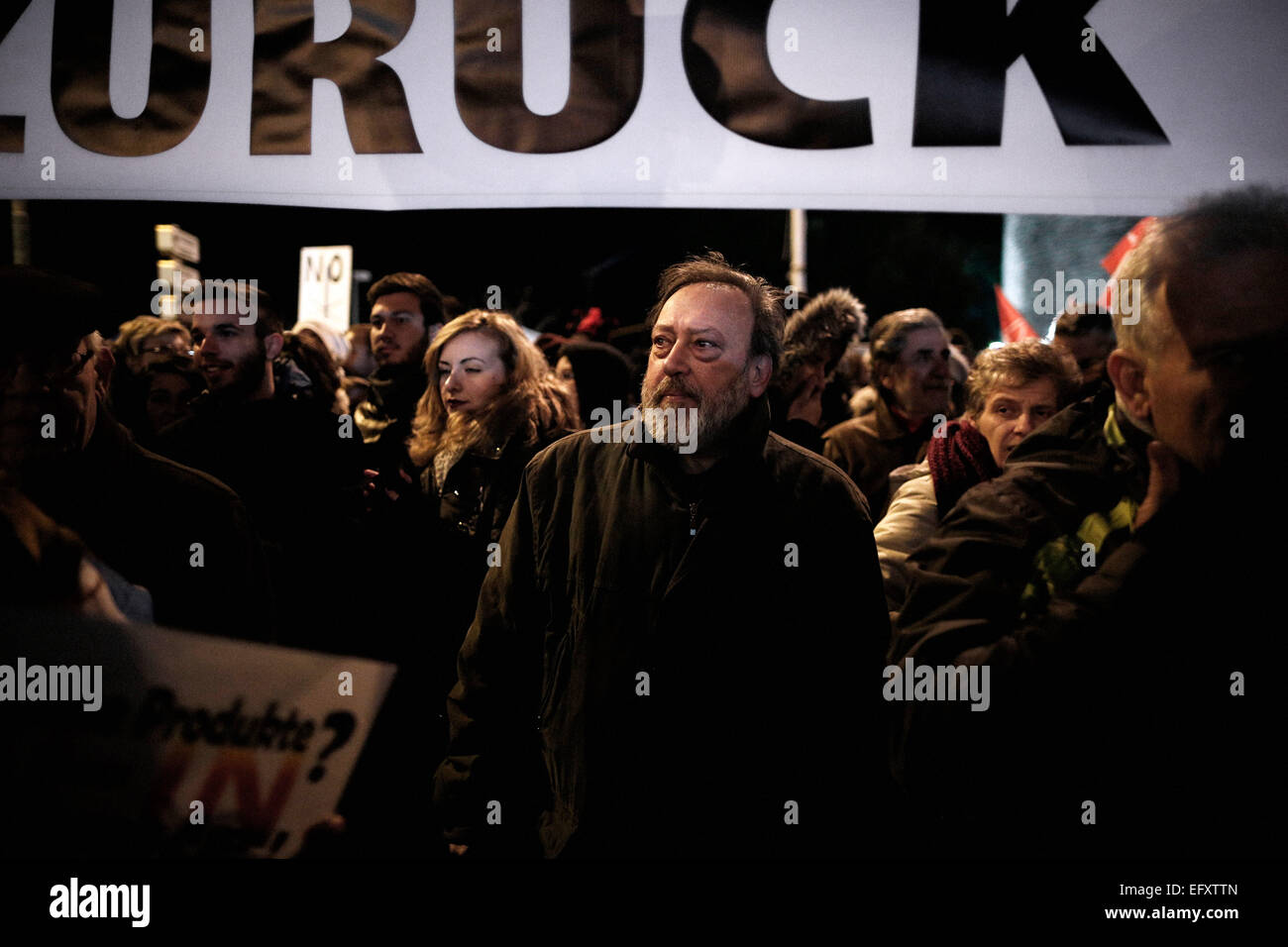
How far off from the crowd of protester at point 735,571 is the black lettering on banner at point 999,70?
2.14 ft

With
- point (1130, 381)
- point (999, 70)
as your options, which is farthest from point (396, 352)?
point (1130, 381)

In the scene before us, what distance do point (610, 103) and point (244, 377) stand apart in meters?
1.97

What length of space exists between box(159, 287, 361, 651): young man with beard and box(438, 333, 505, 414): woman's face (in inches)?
19.9

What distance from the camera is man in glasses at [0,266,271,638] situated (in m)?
2.53

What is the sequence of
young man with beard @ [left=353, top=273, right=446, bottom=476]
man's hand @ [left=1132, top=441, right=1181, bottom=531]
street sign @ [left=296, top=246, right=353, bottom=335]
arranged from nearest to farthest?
man's hand @ [left=1132, top=441, right=1181, bottom=531], young man with beard @ [left=353, top=273, right=446, bottom=476], street sign @ [left=296, top=246, right=353, bottom=335]

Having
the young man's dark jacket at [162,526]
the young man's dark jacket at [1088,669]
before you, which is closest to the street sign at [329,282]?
the young man's dark jacket at [162,526]

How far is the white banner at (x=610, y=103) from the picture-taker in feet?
9.18

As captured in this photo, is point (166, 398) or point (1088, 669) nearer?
point (1088, 669)

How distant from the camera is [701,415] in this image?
283cm

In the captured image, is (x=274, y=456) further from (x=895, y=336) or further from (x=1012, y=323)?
(x=1012, y=323)

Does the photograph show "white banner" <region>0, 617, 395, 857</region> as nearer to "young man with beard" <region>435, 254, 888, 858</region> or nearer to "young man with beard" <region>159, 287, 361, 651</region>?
"young man with beard" <region>435, 254, 888, 858</region>

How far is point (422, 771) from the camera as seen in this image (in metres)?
4.22

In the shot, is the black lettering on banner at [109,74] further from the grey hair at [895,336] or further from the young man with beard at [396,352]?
the grey hair at [895,336]

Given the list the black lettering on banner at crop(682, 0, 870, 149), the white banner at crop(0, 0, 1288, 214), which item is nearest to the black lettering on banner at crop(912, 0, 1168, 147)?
the white banner at crop(0, 0, 1288, 214)
